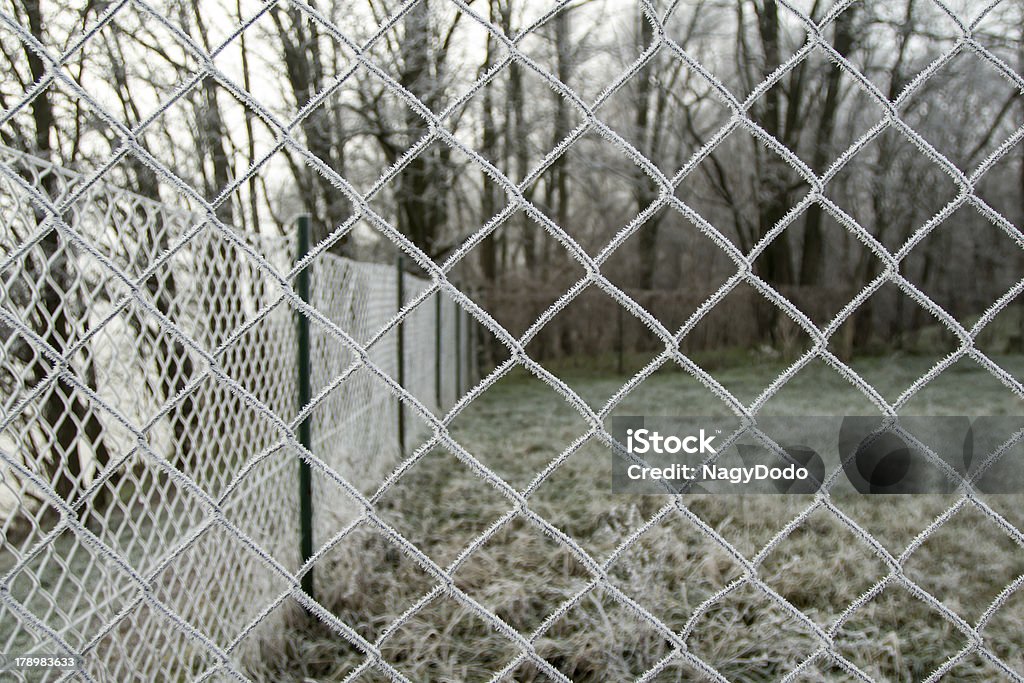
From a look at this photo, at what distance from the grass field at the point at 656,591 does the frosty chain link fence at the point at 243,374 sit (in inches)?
A: 7.0

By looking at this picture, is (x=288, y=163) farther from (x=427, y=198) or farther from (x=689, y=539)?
(x=689, y=539)

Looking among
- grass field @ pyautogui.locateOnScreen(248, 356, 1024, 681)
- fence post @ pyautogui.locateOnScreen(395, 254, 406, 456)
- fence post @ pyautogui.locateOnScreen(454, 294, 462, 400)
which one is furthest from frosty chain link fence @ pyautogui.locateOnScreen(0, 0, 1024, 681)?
fence post @ pyautogui.locateOnScreen(454, 294, 462, 400)

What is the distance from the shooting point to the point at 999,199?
24.3ft

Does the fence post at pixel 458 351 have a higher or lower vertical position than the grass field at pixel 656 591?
higher

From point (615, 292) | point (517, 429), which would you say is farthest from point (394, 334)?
point (615, 292)

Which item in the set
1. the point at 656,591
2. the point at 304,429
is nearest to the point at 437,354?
the point at 304,429

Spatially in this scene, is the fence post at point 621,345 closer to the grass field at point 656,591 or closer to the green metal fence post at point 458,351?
the green metal fence post at point 458,351

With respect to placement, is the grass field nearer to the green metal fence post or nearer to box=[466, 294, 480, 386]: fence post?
the green metal fence post

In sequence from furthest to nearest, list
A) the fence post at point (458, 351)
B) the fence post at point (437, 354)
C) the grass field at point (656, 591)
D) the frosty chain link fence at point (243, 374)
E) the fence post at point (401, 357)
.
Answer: the fence post at point (458, 351) → the fence post at point (437, 354) → the fence post at point (401, 357) → the grass field at point (656, 591) → the frosty chain link fence at point (243, 374)

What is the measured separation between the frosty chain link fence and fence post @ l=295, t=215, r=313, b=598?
0.08 metres

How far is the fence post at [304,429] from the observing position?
6.89ft

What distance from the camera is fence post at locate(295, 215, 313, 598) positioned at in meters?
2.10

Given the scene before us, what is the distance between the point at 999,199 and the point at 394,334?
21.8 feet

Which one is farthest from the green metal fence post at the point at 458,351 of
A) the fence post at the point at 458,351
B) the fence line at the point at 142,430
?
the fence line at the point at 142,430
